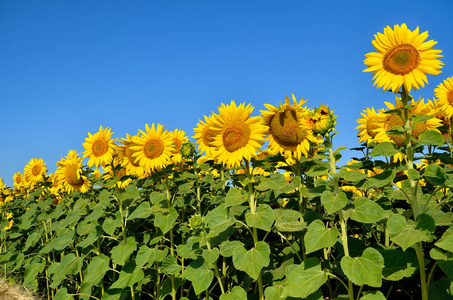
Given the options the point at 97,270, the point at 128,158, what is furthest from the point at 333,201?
the point at 97,270

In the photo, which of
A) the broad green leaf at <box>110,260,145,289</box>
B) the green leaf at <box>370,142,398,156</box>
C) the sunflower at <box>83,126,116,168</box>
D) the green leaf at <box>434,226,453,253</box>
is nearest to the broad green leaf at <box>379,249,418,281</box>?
the green leaf at <box>434,226,453,253</box>

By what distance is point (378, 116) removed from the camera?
3582 millimetres

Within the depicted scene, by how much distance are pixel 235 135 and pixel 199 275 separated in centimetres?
140

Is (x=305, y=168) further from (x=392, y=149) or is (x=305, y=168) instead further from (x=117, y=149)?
(x=117, y=149)

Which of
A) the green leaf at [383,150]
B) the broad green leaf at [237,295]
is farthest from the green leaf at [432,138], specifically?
the broad green leaf at [237,295]

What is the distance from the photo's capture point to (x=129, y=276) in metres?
4.18

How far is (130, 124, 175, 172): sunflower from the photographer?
4.22 metres

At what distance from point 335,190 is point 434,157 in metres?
0.97

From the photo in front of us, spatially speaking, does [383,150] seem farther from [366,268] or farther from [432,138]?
[366,268]

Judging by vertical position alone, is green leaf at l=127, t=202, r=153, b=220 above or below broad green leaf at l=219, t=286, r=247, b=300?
above

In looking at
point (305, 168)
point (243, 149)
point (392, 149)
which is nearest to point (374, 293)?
point (392, 149)

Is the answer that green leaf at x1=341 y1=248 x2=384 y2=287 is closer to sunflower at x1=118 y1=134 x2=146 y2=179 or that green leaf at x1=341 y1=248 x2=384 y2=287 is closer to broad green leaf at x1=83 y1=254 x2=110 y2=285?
sunflower at x1=118 y1=134 x2=146 y2=179

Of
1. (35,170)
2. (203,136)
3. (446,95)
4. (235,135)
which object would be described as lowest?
(235,135)

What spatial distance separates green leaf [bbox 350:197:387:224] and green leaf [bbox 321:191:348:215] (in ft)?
0.54
